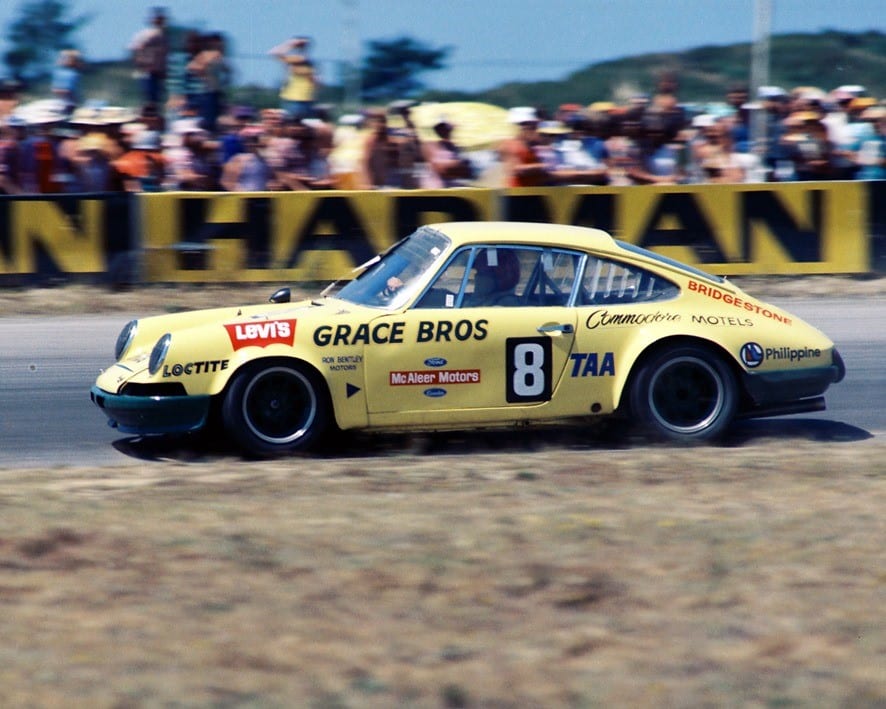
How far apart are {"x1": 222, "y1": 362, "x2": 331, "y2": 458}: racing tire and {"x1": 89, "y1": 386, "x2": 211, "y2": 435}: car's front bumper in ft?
0.46

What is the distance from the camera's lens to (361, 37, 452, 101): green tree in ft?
44.8

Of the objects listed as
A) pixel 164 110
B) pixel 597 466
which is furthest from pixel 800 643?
pixel 164 110

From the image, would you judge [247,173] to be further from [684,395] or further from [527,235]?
[684,395]

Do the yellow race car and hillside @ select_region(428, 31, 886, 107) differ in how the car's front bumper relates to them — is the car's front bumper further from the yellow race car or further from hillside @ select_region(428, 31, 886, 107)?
hillside @ select_region(428, 31, 886, 107)

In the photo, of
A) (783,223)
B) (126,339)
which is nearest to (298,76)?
(783,223)

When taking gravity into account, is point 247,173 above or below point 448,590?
above

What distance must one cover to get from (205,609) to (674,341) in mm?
3702

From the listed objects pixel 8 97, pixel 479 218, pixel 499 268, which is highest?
pixel 8 97

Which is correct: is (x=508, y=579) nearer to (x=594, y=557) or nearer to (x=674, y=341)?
(x=594, y=557)

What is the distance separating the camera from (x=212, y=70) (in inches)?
522

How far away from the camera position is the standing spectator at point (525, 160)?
1256cm

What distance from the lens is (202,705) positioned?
335cm

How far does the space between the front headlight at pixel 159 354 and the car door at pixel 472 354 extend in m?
1.04

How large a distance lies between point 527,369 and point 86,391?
11.3ft
